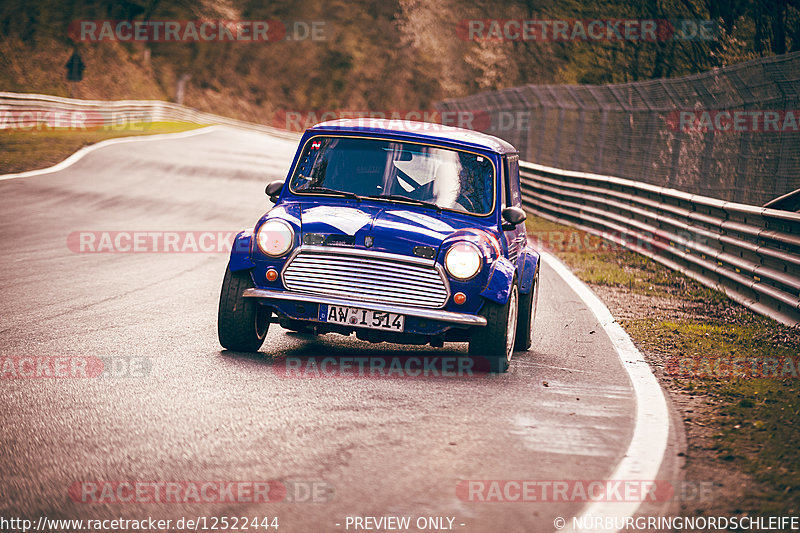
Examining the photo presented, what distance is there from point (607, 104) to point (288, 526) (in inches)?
705

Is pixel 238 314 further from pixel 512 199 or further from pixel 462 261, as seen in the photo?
pixel 512 199

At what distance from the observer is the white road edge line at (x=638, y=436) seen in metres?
4.43

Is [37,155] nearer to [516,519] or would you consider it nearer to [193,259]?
[193,259]

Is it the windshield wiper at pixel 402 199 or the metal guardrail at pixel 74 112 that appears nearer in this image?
the windshield wiper at pixel 402 199

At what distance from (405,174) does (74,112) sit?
130 feet

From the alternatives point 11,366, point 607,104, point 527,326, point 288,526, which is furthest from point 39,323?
point 607,104

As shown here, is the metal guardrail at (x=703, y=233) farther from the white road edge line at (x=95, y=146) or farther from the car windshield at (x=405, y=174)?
the white road edge line at (x=95, y=146)

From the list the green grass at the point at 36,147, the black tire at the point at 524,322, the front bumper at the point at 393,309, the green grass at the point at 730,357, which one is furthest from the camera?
the green grass at the point at 36,147

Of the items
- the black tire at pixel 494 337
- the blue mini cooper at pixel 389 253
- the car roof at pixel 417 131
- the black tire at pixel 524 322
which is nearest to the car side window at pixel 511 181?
the car roof at pixel 417 131

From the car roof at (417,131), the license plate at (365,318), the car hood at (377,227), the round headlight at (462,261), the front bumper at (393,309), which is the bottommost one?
the license plate at (365,318)

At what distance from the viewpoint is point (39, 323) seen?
8.42 meters

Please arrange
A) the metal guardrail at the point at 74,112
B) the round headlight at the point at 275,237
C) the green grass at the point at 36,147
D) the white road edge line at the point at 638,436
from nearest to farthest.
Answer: the white road edge line at the point at 638,436 < the round headlight at the point at 275,237 < the green grass at the point at 36,147 < the metal guardrail at the point at 74,112

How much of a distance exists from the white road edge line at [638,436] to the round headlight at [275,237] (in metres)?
2.60

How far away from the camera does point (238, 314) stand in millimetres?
7379
